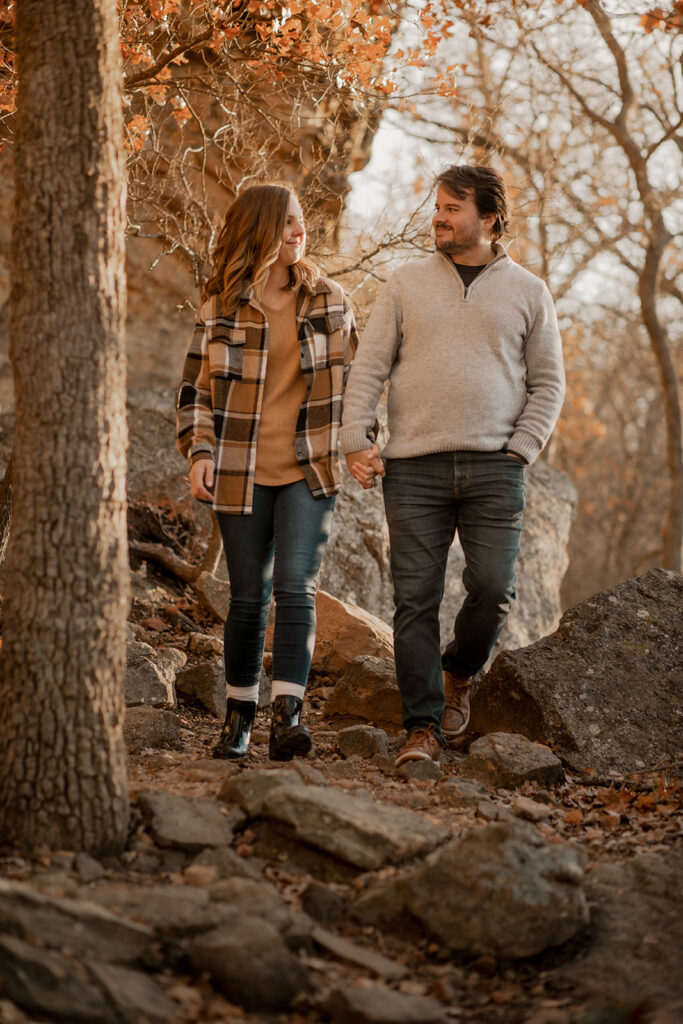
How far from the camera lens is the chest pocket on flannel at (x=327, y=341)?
409cm

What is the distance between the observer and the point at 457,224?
4.18 meters

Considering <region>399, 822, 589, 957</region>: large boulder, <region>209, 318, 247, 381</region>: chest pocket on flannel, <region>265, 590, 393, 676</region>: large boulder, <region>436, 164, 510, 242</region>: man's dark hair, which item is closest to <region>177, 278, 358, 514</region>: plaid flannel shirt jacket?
<region>209, 318, 247, 381</region>: chest pocket on flannel

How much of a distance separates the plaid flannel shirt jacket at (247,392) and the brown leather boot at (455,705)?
1.17 meters

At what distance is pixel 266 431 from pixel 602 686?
6.05 ft

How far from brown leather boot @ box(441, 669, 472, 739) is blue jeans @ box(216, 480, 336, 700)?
34.2 inches

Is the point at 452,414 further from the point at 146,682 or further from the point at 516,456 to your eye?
the point at 146,682

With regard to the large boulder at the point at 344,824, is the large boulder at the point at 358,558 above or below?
above

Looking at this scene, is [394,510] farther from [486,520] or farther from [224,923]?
[224,923]

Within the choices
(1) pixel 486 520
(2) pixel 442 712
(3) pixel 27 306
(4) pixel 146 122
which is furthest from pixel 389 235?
(3) pixel 27 306

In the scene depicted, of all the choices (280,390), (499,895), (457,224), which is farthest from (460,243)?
(499,895)

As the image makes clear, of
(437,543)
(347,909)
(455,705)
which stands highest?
(437,543)

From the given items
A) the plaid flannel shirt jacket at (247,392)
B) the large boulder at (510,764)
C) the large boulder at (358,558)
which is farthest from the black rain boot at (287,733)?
the large boulder at (358,558)

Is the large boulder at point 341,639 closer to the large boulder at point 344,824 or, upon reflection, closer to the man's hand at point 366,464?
the man's hand at point 366,464

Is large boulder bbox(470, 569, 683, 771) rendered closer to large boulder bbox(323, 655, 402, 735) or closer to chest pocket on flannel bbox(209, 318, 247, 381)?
large boulder bbox(323, 655, 402, 735)
